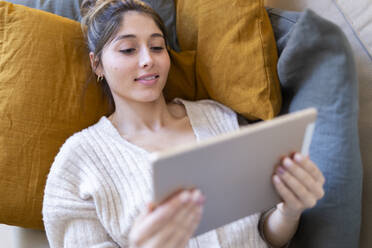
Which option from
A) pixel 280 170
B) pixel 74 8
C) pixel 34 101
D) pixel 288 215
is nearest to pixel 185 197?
pixel 280 170

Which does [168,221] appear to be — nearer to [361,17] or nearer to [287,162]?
[287,162]

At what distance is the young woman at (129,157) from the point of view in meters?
0.87

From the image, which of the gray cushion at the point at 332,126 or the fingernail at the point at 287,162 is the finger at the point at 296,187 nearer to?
the fingernail at the point at 287,162

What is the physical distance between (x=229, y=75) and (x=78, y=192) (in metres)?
0.59

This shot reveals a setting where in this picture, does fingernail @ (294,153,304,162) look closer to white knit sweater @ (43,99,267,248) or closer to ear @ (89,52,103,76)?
white knit sweater @ (43,99,267,248)

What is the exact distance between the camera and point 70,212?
0.87 metres

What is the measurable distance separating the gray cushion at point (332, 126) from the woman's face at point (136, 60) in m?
0.39

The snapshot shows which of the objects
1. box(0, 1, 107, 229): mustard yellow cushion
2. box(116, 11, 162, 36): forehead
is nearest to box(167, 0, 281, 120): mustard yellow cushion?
box(116, 11, 162, 36): forehead

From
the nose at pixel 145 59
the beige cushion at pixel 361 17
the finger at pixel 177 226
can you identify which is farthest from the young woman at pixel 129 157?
the beige cushion at pixel 361 17

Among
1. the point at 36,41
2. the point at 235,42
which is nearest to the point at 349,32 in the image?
the point at 235,42

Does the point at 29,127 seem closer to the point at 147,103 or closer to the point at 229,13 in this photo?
the point at 147,103

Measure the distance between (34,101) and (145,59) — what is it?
0.39 metres

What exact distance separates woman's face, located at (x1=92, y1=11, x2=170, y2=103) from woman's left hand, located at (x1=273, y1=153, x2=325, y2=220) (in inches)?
19.2

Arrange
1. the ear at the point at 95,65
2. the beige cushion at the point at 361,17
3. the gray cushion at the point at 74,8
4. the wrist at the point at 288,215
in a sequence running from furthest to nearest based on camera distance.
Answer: the gray cushion at the point at 74,8, the ear at the point at 95,65, the beige cushion at the point at 361,17, the wrist at the point at 288,215
